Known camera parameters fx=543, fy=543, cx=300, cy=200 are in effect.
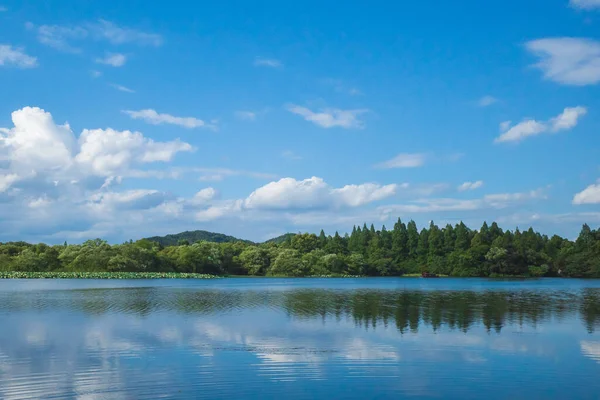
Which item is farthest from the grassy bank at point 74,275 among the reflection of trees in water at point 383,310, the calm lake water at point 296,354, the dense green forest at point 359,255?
the calm lake water at point 296,354

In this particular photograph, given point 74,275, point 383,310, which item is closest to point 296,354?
point 383,310

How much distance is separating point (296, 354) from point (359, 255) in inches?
4426

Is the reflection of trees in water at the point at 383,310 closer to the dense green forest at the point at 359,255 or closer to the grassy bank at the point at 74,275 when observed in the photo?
the grassy bank at the point at 74,275

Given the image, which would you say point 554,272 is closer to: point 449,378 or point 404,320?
point 404,320

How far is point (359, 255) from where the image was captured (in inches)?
5094

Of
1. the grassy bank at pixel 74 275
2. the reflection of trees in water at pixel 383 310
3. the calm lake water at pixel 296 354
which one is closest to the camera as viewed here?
the calm lake water at pixel 296 354

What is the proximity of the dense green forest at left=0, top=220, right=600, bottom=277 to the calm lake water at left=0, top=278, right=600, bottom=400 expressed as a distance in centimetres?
7240

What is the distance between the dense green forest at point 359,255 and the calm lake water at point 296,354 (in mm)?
72396

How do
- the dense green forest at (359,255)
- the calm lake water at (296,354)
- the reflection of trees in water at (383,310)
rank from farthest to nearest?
the dense green forest at (359,255)
the reflection of trees in water at (383,310)
the calm lake water at (296,354)

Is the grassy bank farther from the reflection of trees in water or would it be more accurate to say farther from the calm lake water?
the calm lake water

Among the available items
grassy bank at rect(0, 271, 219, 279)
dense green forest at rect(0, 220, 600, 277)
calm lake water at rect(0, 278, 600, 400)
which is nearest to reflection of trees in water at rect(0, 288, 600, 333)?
calm lake water at rect(0, 278, 600, 400)

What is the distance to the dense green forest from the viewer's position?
100250 millimetres

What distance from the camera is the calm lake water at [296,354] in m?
13.5

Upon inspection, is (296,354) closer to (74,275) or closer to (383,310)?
(383,310)
